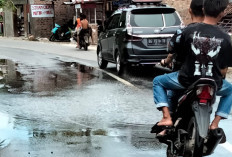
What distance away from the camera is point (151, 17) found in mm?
13484

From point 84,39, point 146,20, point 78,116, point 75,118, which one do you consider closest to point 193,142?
point 75,118

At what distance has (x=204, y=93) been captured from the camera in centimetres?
458

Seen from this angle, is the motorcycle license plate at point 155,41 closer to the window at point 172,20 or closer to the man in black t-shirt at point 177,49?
the window at point 172,20

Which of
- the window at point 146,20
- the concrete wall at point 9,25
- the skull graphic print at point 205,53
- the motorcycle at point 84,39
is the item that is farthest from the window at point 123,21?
the concrete wall at point 9,25

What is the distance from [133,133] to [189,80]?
2140 mm

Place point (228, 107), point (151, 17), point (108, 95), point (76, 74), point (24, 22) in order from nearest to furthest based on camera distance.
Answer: point (228, 107)
point (108, 95)
point (151, 17)
point (76, 74)
point (24, 22)

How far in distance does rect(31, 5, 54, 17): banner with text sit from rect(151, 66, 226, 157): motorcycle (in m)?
34.8

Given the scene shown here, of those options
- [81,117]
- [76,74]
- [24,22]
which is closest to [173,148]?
[81,117]

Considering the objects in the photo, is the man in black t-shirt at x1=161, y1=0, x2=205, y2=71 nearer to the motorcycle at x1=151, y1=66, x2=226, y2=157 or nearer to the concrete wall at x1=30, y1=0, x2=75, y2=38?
the motorcycle at x1=151, y1=66, x2=226, y2=157

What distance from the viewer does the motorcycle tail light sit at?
457 centimetres

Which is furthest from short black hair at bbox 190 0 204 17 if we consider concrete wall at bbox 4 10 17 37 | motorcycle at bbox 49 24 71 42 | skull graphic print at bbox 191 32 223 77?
concrete wall at bbox 4 10 17 37

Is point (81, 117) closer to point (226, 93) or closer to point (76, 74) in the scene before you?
point (226, 93)

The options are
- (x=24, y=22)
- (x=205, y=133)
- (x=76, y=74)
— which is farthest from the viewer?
(x=24, y=22)

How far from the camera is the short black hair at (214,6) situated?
477 cm
